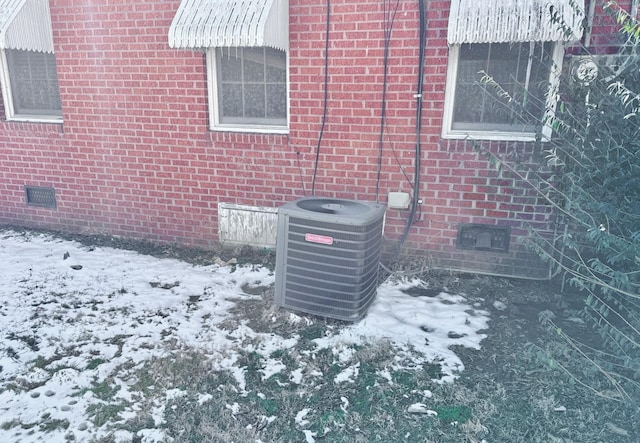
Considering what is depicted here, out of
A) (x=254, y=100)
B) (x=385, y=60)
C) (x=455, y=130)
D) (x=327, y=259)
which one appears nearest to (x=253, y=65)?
(x=254, y=100)

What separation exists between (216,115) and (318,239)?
2298mm

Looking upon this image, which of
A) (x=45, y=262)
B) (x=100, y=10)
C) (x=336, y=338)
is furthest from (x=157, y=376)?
(x=100, y=10)

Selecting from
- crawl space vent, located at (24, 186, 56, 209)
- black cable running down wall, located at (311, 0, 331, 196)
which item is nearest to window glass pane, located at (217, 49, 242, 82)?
black cable running down wall, located at (311, 0, 331, 196)

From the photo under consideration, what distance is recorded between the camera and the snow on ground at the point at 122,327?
106 inches

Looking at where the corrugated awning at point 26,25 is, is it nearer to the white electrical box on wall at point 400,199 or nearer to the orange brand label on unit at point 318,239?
the orange brand label on unit at point 318,239

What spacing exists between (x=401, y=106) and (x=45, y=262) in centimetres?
416

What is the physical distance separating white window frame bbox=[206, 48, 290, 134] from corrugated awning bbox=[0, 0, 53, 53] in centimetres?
202

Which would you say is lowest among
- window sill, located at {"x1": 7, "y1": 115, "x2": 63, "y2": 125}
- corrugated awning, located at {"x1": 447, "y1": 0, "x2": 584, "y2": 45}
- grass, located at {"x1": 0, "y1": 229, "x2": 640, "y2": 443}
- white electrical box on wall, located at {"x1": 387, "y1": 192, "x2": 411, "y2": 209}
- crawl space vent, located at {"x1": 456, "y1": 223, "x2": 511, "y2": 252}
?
grass, located at {"x1": 0, "y1": 229, "x2": 640, "y2": 443}

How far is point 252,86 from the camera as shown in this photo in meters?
4.77

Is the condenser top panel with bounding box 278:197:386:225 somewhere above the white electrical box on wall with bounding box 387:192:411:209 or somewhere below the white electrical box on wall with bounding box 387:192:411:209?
above

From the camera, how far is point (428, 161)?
4332 mm

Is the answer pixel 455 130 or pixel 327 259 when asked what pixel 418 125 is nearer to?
pixel 455 130

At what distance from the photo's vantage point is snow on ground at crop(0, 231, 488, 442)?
2703 millimetres

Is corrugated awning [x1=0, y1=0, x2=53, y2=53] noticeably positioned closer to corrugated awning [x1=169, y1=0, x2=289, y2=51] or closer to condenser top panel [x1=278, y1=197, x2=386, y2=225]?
corrugated awning [x1=169, y1=0, x2=289, y2=51]
